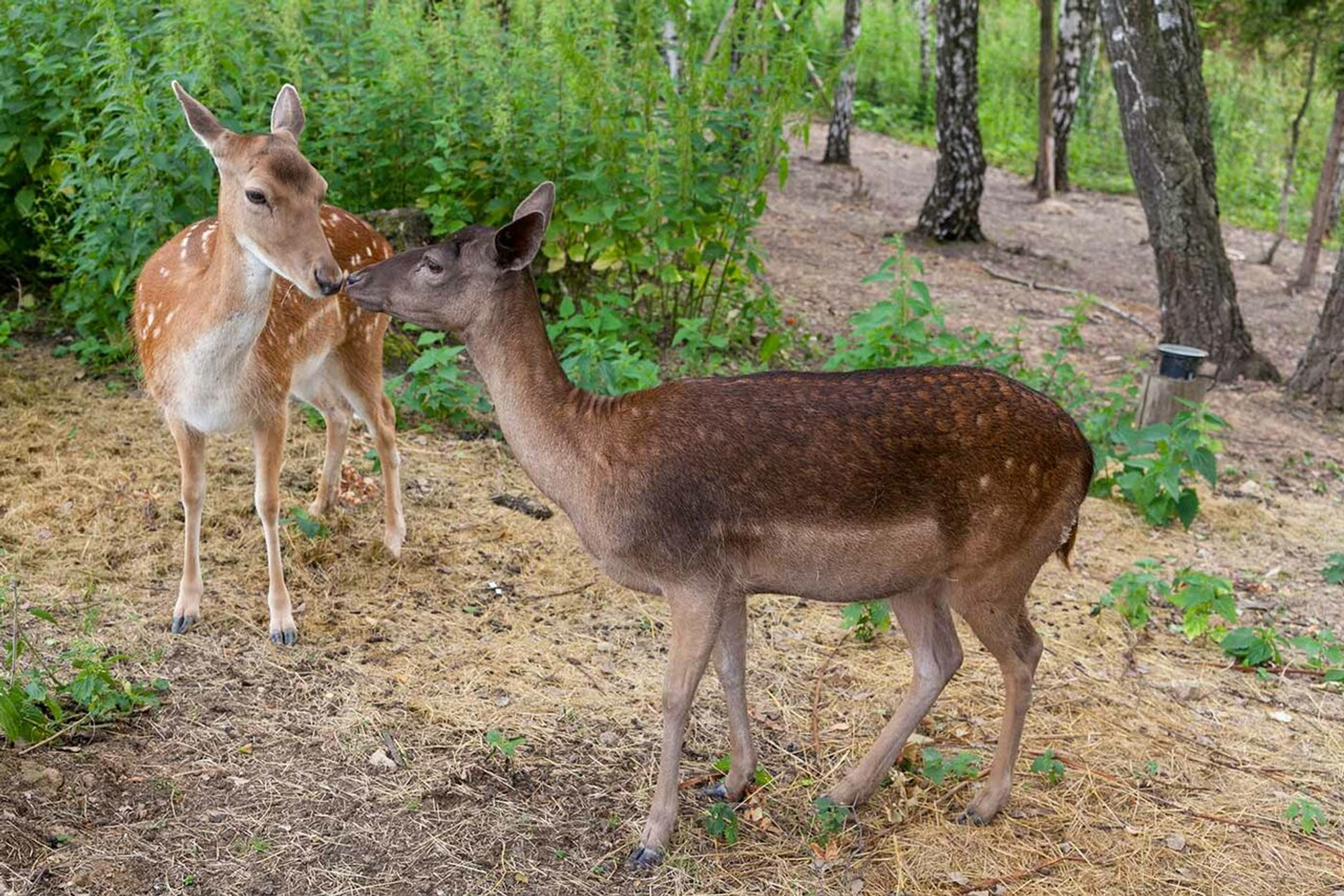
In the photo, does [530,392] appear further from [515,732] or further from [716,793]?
[716,793]

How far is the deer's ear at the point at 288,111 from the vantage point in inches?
211

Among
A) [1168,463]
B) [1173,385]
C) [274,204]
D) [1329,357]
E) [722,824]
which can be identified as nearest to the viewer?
[722,824]

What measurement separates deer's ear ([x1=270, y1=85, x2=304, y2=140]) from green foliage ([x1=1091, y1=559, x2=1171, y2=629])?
4054 millimetres

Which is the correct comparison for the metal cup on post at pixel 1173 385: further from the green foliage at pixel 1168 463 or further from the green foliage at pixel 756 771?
the green foliage at pixel 756 771

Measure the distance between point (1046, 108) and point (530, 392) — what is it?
1307 cm

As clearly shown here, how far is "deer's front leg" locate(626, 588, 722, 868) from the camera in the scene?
3994mm

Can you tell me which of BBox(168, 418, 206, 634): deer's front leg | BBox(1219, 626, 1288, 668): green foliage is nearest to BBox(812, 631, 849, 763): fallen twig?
BBox(1219, 626, 1288, 668): green foliage

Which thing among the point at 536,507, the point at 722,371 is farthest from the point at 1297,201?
the point at 536,507

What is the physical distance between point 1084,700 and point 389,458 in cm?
330

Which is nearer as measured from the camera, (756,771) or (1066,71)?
(756,771)

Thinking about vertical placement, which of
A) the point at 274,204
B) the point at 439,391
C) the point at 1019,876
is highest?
the point at 274,204

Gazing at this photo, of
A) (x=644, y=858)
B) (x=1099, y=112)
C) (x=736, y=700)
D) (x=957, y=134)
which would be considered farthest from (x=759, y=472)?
(x=1099, y=112)

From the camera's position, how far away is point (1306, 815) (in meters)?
4.38

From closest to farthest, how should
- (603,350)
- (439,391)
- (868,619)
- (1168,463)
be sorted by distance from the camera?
(868,619)
(1168,463)
(603,350)
(439,391)
